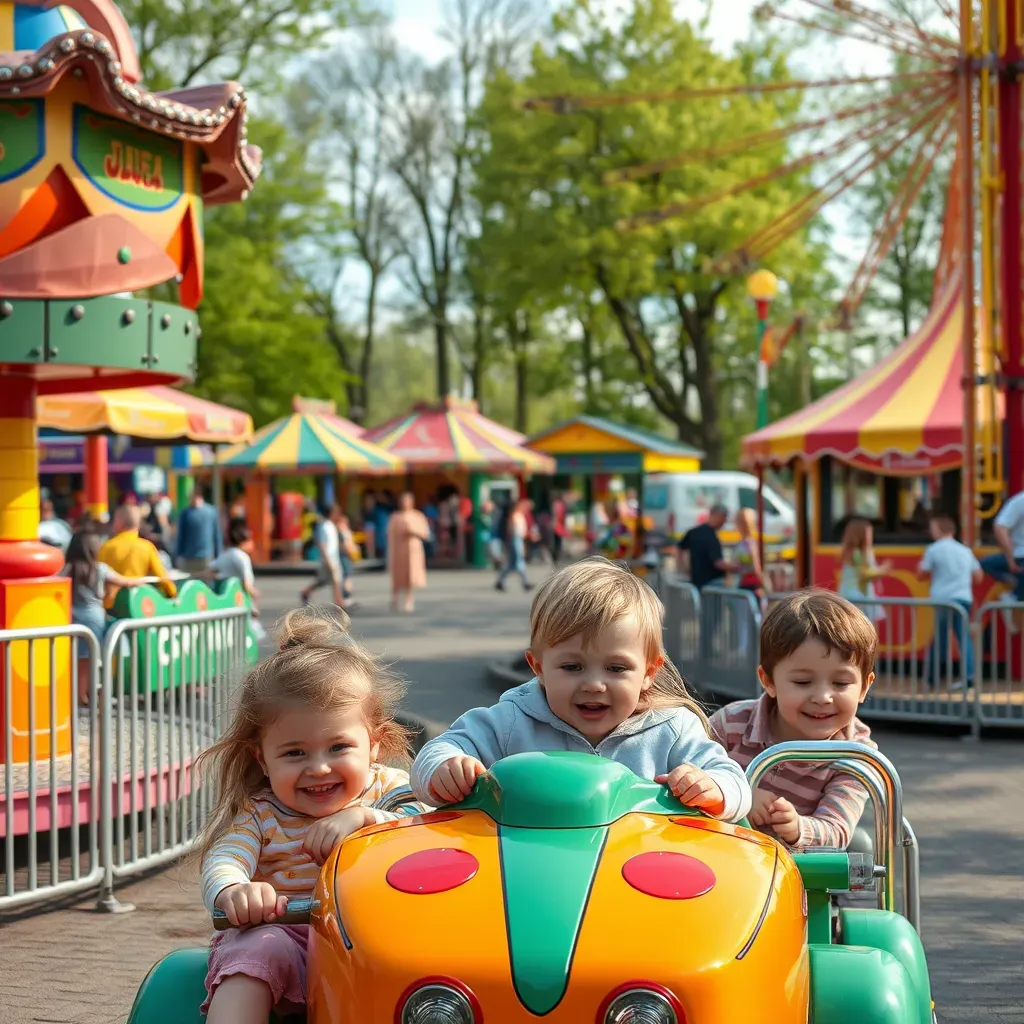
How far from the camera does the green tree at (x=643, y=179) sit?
120 feet

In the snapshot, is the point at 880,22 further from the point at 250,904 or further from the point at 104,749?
the point at 250,904

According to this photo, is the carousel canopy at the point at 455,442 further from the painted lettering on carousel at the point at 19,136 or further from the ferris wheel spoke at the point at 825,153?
the painted lettering on carousel at the point at 19,136

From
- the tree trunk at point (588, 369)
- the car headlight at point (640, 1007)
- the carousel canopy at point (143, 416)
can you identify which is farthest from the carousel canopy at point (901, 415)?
the tree trunk at point (588, 369)

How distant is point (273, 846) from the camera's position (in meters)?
3.27

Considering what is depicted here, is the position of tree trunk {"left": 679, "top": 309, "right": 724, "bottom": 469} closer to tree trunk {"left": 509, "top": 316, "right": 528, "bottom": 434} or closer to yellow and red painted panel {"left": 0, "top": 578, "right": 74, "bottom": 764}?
tree trunk {"left": 509, "top": 316, "right": 528, "bottom": 434}

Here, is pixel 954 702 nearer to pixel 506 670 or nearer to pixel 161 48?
pixel 506 670

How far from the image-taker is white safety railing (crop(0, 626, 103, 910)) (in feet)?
19.1

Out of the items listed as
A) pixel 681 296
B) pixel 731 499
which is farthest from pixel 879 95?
pixel 731 499

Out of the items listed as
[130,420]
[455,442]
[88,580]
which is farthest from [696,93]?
[455,442]

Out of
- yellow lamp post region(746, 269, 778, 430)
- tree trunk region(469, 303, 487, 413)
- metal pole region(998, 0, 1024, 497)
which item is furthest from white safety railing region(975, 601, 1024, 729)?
tree trunk region(469, 303, 487, 413)

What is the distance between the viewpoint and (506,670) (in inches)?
543

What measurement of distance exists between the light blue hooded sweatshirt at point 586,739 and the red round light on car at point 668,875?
0.47m

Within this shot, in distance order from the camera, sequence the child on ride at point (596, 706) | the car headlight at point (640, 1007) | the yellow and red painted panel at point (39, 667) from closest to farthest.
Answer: the car headlight at point (640, 1007) < the child on ride at point (596, 706) < the yellow and red painted panel at point (39, 667)

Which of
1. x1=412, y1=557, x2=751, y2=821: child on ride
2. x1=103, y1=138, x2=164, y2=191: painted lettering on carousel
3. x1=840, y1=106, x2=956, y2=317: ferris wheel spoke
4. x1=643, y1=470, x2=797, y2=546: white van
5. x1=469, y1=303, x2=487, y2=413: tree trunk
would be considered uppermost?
x1=469, y1=303, x2=487, y2=413: tree trunk
